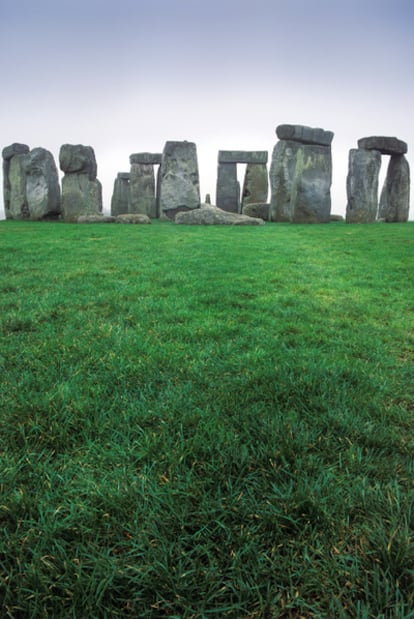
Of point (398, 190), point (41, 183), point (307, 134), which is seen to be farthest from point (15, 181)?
point (398, 190)

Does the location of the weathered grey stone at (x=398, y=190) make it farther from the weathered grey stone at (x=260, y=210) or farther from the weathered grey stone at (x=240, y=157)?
the weathered grey stone at (x=240, y=157)

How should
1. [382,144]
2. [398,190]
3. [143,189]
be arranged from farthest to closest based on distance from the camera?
[143,189] < [398,190] < [382,144]

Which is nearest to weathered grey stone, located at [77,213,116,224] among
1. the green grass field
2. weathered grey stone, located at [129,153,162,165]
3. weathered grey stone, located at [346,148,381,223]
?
weathered grey stone, located at [129,153,162,165]

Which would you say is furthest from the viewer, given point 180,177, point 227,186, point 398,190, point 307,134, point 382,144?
point 227,186

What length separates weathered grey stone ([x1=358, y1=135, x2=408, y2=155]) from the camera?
47.9ft

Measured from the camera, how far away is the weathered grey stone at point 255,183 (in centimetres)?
1998

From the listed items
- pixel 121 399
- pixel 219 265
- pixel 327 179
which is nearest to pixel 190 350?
pixel 121 399

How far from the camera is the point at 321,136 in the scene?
1393cm

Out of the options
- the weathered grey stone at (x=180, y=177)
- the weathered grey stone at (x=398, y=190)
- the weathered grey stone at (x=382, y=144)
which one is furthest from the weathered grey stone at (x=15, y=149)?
the weathered grey stone at (x=398, y=190)

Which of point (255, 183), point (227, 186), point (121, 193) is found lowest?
point (121, 193)

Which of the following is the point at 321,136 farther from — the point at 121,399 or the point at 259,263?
the point at 121,399

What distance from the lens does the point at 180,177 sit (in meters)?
15.9

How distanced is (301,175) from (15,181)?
11219 mm

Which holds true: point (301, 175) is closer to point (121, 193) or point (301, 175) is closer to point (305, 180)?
point (305, 180)
